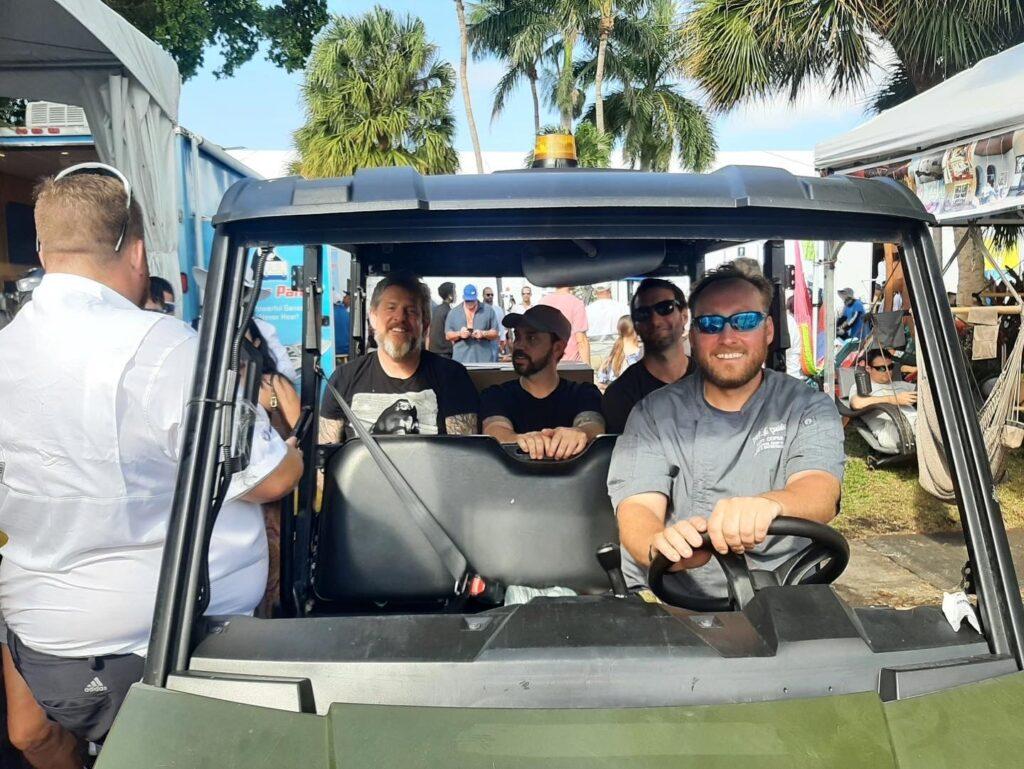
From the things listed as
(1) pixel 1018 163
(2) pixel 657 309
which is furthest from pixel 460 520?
(1) pixel 1018 163

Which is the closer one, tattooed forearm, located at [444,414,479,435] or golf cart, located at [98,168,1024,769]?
golf cart, located at [98,168,1024,769]

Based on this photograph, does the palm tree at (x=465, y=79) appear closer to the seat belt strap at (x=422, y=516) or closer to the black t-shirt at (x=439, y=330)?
the black t-shirt at (x=439, y=330)

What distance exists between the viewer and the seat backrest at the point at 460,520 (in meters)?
2.35

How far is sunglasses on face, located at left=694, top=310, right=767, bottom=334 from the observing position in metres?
2.32

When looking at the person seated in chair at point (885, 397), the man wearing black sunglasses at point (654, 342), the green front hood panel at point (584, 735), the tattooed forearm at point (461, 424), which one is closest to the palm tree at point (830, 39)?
the person seated in chair at point (885, 397)

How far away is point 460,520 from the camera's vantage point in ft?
7.94

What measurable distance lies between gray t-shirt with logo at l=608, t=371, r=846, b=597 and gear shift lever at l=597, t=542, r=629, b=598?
14 cm

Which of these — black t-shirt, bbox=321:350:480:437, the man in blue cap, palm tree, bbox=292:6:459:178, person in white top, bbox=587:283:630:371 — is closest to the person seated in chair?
person in white top, bbox=587:283:630:371

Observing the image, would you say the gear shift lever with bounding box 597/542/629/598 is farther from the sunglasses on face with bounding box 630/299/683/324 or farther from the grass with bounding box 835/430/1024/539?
the grass with bounding box 835/430/1024/539

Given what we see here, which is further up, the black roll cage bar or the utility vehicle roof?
the utility vehicle roof

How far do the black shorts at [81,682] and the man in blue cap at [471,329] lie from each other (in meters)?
6.27

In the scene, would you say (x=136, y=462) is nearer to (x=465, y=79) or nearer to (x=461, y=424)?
(x=461, y=424)

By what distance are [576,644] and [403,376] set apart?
2544 millimetres

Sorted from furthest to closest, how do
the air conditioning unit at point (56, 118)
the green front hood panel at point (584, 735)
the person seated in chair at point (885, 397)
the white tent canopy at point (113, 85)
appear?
the person seated in chair at point (885, 397)
the air conditioning unit at point (56, 118)
the white tent canopy at point (113, 85)
the green front hood panel at point (584, 735)
